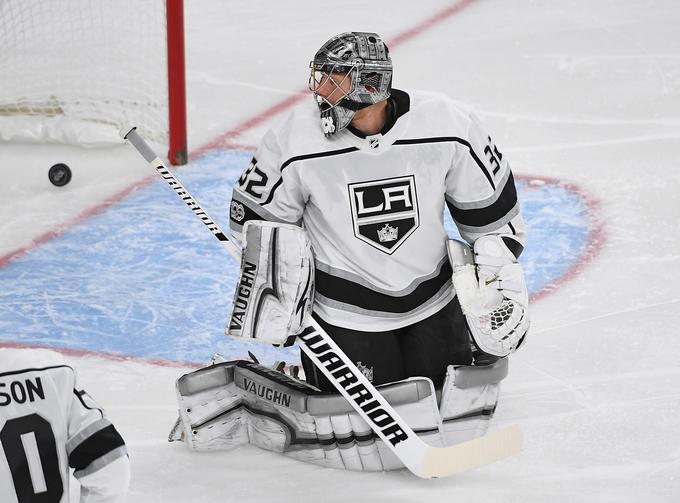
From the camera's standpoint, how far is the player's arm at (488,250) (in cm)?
282

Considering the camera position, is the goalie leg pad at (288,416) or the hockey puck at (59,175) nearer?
the goalie leg pad at (288,416)

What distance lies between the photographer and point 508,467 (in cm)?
281

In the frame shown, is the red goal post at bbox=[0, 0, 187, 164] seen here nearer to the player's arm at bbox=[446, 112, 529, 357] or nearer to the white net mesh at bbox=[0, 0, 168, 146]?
the white net mesh at bbox=[0, 0, 168, 146]

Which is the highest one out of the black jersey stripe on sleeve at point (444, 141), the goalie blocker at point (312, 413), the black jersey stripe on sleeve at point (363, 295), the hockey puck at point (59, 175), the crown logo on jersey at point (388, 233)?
the black jersey stripe on sleeve at point (444, 141)

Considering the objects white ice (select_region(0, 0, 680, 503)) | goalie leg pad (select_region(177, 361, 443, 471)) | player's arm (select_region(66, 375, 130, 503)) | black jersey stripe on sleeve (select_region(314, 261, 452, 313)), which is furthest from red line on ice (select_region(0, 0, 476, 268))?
player's arm (select_region(66, 375, 130, 503))

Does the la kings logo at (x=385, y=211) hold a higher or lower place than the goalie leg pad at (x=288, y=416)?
higher

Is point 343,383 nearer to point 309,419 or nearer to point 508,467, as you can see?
point 309,419

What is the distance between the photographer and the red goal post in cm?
492

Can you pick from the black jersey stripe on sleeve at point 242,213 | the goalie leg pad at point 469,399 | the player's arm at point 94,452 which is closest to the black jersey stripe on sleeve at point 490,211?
the goalie leg pad at point 469,399

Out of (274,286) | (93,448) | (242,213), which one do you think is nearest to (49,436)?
(93,448)

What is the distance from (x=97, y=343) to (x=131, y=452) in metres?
0.67

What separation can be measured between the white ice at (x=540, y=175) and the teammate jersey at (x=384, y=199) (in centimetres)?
38

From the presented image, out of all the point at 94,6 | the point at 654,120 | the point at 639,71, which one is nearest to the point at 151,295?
the point at 94,6

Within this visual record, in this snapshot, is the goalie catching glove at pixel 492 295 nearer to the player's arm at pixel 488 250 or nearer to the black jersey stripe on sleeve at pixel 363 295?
the player's arm at pixel 488 250
